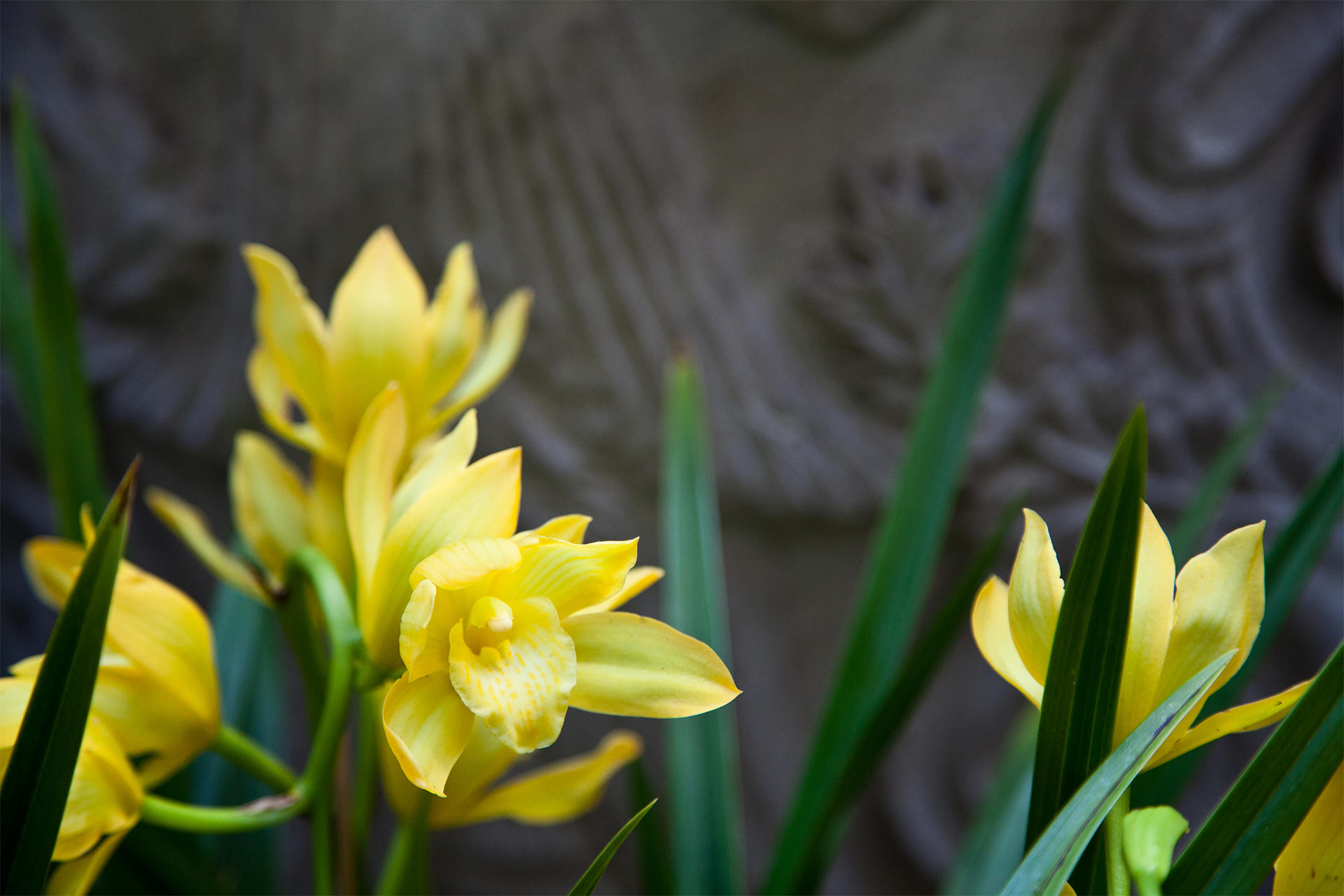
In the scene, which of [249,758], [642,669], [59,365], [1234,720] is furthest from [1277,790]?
[59,365]

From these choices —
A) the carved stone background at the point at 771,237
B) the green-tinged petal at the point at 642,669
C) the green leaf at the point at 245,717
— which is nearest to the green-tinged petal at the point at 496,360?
the green-tinged petal at the point at 642,669

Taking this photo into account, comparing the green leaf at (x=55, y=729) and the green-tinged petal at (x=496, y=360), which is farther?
the green-tinged petal at (x=496, y=360)

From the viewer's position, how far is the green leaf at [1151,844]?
141mm

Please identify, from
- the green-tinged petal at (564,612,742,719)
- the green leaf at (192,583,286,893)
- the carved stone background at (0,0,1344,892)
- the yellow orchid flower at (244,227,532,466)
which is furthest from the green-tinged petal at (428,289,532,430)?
the carved stone background at (0,0,1344,892)

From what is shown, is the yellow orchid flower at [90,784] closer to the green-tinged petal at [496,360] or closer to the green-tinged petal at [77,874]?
the green-tinged petal at [77,874]

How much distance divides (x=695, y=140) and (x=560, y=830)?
0.62 meters

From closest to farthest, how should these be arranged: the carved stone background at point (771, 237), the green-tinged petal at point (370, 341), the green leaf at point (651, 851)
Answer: the green-tinged petal at point (370, 341) < the green leaf at point (651, 851) < the carved stone background at point (771, 237)

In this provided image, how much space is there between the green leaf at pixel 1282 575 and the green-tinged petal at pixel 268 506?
287mm

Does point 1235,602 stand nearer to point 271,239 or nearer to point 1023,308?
point 1023,308

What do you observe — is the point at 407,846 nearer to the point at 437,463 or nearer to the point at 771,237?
the point at 437,463

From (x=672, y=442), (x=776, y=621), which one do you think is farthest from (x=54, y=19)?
(x=776, y=621)

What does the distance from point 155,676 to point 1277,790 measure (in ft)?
0.79

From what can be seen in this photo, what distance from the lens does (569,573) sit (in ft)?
0.56

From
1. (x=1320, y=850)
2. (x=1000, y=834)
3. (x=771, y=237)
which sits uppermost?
(x=771, y=237)
